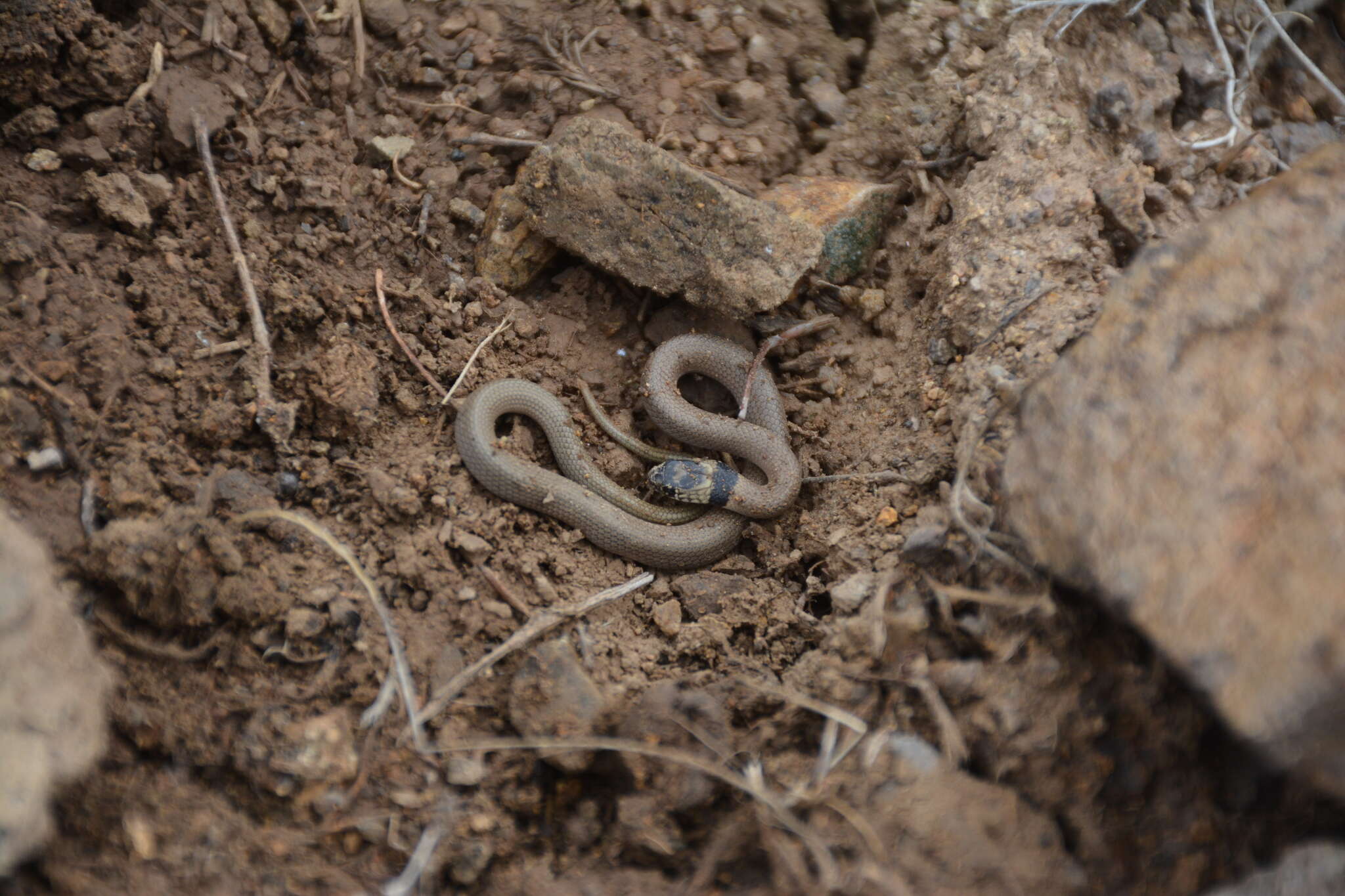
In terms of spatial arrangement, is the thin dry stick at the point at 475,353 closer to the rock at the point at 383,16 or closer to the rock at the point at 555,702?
the rock at the point at 555,702

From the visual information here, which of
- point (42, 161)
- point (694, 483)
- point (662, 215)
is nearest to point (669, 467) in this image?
point (694, 483)

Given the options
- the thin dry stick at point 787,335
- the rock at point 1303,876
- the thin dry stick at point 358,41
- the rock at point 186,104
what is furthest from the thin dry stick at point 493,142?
the rock at point 1303,876

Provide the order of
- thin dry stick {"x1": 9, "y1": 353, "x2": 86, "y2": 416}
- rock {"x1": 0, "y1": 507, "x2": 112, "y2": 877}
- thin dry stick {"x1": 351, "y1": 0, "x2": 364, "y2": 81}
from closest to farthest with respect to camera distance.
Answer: rock {"x1": 0, "y1": 507, "x2": 112, "y2": 877} → thin dry stick {"x1": 9, "y1": 353, "x2": 86, "y2": 416} → thin dry stick {"x1": 351, "y1": 0, "x2": 364, "y2": 81}

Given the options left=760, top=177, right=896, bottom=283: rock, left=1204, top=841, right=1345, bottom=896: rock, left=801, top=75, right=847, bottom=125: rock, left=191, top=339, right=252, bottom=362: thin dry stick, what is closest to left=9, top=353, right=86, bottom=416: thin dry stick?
left=191, top=339, right=252, bottom=362: thin dry stick

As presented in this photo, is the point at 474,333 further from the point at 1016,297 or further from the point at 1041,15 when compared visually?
the point at 1041,15

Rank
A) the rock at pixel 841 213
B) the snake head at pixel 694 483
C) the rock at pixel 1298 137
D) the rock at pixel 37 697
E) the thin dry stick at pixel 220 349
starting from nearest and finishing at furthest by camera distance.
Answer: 1. the rock at pixel 37 697
2. the thin dry stick at pixel 220 349
3. the rock at pixel 1298 137
4. the rock at pixel 841 213
5. the snake head at pixel 694 483

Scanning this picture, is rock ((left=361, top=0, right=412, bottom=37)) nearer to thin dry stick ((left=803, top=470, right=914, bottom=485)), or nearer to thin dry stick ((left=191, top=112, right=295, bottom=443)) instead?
thin dry stick ((left=191, top=112, right=295, bottom=443))

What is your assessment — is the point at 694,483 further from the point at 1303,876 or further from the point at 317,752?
the point at 1303,876
